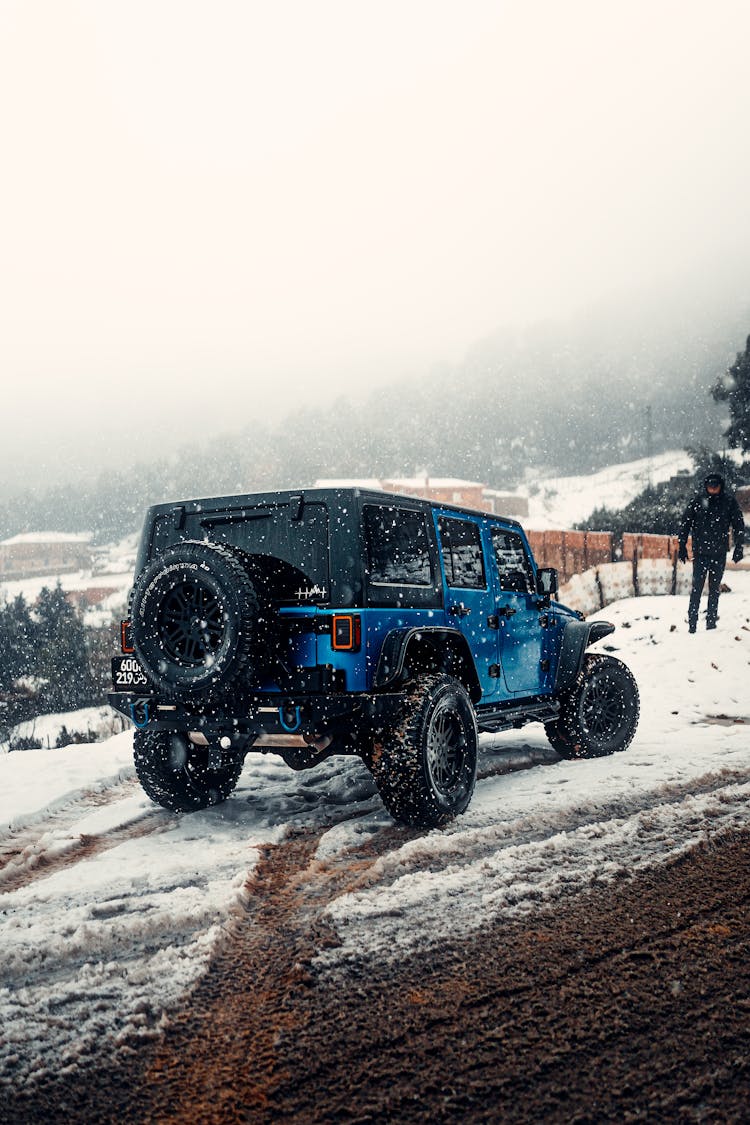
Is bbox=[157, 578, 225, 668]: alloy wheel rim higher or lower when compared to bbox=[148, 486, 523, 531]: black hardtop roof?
lower

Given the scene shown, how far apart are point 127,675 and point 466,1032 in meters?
3.25

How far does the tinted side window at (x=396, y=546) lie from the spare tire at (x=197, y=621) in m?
0.77

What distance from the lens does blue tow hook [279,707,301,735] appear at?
14.6ft

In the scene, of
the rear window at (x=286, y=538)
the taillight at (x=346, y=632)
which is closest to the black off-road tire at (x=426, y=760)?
the taillight at (x=346, y=632)

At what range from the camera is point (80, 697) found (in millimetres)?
27344

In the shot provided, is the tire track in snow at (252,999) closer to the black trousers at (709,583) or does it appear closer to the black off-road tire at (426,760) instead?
the black off-road tire at (426,760)

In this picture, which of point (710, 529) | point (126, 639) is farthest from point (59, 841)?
point (710, 529)

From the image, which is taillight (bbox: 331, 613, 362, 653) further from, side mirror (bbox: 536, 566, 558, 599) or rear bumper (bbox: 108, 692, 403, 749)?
side mirror (bbox: 536, 566, 558, 599)

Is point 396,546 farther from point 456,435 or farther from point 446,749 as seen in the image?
point 456,435

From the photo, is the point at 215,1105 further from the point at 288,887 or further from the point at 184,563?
the point at 184,563

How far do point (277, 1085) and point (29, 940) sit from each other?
161 centimetres

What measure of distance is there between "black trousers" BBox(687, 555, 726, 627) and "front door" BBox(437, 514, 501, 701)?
6974mm

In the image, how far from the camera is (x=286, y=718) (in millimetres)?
4465

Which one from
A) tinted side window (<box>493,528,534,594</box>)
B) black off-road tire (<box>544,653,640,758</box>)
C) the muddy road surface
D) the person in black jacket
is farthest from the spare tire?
the person in black jacket
